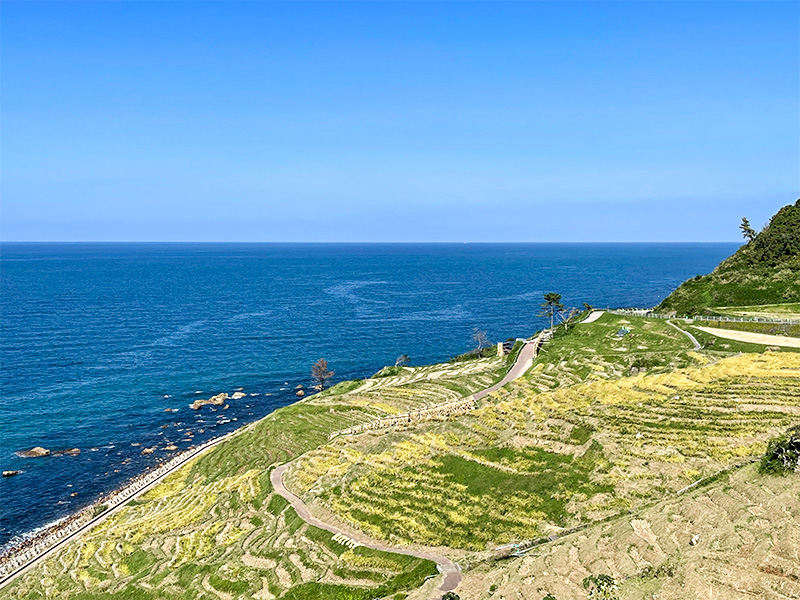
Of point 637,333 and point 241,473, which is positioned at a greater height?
point 637,333

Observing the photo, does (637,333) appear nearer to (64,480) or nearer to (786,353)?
(786,353)

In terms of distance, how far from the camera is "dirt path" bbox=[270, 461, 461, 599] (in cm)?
4162

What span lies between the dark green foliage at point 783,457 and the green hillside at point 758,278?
254 feet

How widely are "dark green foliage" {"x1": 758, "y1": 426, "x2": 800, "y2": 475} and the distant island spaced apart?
0.10m

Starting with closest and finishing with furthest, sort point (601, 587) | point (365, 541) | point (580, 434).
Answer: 1. point (601, 587)
2. point (365, 541)
3. point (580, 434)

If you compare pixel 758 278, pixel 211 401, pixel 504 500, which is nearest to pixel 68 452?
pixel 211 401

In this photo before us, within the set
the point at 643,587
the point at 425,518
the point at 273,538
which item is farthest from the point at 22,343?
the point at 643,587

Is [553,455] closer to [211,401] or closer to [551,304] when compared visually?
[551,304]

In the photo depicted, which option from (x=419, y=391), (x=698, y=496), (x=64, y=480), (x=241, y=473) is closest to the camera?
(x=698, y=496)

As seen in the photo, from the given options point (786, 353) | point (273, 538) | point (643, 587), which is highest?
point (786, 353)

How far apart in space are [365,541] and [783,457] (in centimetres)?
3289

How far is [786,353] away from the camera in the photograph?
7325cm

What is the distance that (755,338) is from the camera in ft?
282

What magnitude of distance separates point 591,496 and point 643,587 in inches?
678
